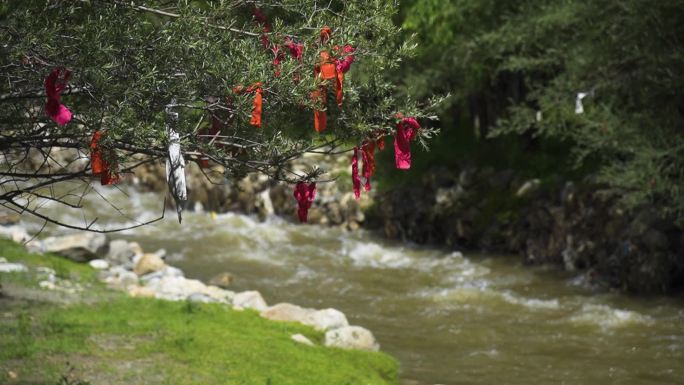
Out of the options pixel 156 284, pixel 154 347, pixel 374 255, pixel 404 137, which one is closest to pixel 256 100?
pixel 404 137

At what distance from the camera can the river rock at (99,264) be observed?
1427cm

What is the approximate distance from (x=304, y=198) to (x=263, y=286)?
1027 centimetres

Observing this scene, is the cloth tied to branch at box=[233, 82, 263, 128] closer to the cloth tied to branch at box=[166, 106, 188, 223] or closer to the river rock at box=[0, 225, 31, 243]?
the cloth tied to branch at box=[166, 106, 188, 223]

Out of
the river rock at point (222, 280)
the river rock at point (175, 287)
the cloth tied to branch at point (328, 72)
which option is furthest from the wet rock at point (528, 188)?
the cloth tied to branch at point (328, 72)

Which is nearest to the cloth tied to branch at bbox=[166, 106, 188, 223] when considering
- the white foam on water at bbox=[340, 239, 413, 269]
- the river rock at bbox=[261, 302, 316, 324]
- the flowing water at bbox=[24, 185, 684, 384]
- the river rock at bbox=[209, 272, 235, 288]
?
the flowing water at bbox=[24, 185, 684, 384]

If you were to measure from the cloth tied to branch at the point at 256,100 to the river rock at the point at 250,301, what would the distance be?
7153 mm

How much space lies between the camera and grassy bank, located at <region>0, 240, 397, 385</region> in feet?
27.4

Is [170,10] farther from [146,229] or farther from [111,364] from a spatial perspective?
[146,229]

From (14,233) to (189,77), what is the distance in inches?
478

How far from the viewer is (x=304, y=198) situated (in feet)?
18.8

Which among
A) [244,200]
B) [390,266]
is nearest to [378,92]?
[390,266]

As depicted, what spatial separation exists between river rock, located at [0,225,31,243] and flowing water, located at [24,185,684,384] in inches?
106

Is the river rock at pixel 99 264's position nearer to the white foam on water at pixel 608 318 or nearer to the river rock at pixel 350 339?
the river rock at pixel 350 339

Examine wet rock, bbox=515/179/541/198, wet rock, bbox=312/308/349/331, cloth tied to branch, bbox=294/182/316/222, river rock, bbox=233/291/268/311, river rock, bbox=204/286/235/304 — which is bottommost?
wet rock, bbox=312/308/349/331
